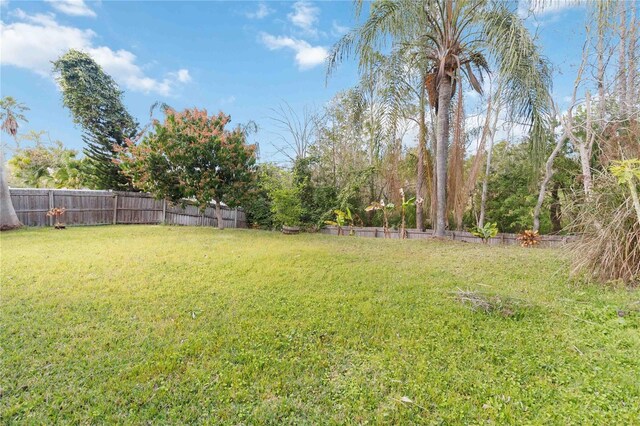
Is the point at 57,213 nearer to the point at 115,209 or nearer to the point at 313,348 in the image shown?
the point at 115,209

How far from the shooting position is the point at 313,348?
2273mm

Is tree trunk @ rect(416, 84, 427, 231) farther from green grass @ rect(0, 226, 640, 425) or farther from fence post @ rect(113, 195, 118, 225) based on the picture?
fence post @ rect(113, 195, 118, 225)

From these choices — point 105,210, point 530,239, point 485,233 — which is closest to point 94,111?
point 105,210

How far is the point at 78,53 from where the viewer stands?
1263 centimetres

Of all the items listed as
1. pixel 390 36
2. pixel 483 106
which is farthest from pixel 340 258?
pixel 483 106

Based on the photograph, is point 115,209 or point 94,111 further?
point 94,111

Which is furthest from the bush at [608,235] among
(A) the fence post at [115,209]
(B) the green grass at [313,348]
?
(A) the fence post at [115,209]

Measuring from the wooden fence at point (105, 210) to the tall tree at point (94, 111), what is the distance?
204cm

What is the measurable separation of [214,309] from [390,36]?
244 inches

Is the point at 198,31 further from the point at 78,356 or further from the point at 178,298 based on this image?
the point at 78,356

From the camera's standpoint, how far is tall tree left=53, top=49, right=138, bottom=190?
1255cm

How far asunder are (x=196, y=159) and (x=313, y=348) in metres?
7.63

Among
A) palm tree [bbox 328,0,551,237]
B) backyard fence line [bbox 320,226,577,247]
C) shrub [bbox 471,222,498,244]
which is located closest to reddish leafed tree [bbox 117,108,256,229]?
backyard fence line [bbox 320,226,577,247]

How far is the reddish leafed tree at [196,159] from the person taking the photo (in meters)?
8.44
